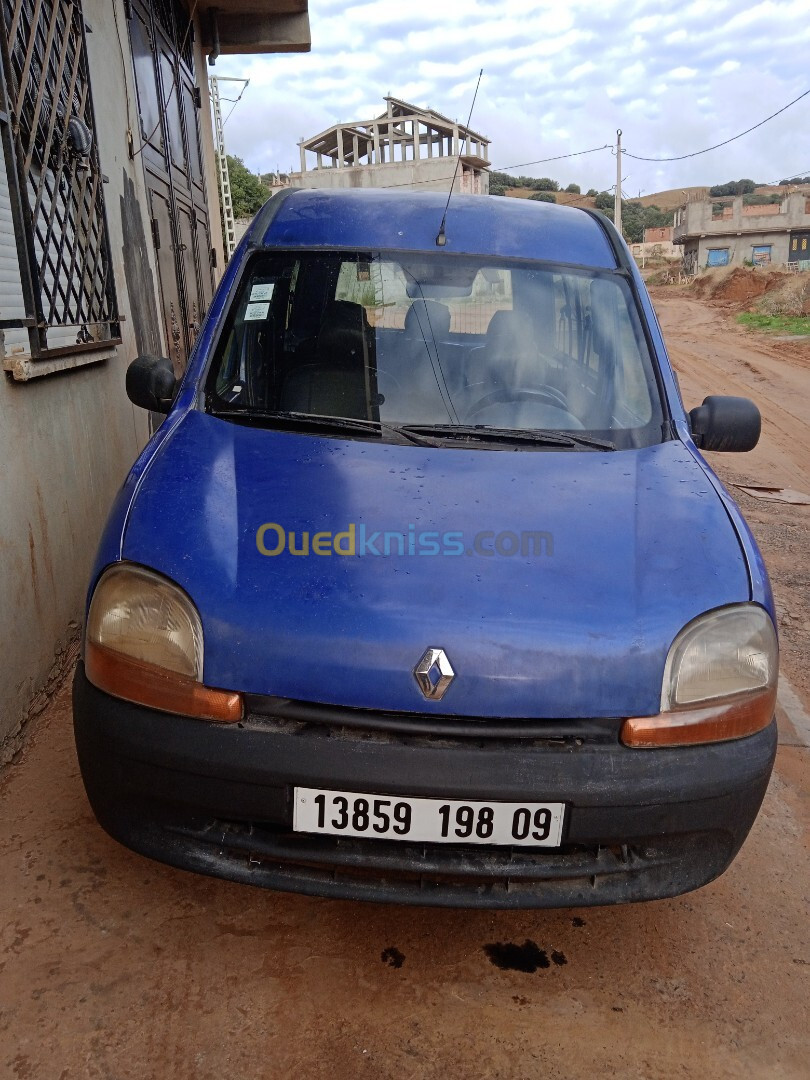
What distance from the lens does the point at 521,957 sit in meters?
2.22

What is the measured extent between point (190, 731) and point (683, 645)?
111 cm

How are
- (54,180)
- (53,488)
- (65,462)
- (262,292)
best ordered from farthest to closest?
(54,180) → (65,462) → (53,488) → (262,292)

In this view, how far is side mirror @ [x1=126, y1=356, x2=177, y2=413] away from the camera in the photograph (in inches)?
118

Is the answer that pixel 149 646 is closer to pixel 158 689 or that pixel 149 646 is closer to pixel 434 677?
pixel 158 689

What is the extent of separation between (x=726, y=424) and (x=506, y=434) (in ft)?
2.79

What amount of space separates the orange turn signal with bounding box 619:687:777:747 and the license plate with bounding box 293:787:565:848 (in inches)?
9.3

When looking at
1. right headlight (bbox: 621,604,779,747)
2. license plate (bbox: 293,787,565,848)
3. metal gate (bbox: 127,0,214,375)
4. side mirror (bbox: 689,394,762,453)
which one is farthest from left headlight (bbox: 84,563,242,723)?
metal gate (bbox: 127,0,214,375)

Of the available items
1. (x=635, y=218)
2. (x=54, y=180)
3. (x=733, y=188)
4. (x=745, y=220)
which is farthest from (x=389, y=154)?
(x=733, y=188)

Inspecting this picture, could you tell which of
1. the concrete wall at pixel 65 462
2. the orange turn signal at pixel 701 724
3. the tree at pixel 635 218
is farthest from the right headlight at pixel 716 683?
the tree at pixel 635 218

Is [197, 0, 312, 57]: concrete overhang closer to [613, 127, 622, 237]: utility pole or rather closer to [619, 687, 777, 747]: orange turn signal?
[619, 687, 777, 747]: orange turn signal

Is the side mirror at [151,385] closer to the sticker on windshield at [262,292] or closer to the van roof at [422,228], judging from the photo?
the sticker on windshield at [262,292]

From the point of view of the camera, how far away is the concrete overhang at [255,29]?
34.1 feet

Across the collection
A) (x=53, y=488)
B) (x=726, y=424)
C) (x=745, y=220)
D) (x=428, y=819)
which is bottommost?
(x=428, y=819)

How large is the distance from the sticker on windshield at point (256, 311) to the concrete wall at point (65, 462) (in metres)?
0.95
